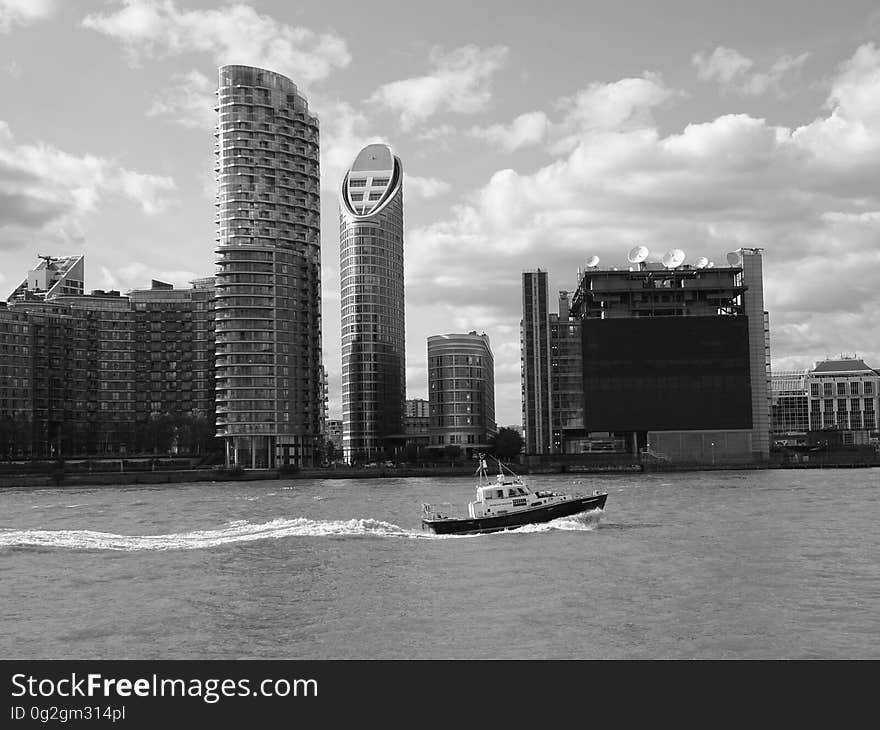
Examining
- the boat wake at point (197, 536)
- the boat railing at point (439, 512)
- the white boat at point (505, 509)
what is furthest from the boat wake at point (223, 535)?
the boat railing at point (439, 512)

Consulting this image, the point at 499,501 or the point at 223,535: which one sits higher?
the point at 499,501

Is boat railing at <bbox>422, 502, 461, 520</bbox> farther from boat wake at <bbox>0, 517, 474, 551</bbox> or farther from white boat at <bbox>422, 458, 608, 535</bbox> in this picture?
boat wake at <bbox>0, 517, 474, 551</bbox>

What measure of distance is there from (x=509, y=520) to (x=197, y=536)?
25.4 meters

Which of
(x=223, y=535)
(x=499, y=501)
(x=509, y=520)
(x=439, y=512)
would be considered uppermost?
(x=499, y=501)

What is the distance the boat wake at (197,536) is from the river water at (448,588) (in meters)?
0.32

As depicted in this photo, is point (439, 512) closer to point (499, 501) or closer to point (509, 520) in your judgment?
point (499, 501)

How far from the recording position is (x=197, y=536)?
85.4m

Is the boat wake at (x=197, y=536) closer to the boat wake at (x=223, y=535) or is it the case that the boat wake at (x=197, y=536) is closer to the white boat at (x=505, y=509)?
the boat wake at (x=223, y=535)

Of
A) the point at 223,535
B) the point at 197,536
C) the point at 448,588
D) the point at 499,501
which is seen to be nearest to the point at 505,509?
the point at 499,501

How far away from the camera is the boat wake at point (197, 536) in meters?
80.4

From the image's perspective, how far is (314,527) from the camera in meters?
89.1
